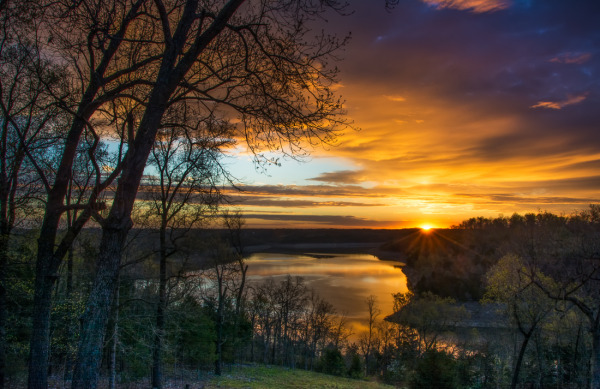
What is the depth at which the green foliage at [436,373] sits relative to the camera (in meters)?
15.8

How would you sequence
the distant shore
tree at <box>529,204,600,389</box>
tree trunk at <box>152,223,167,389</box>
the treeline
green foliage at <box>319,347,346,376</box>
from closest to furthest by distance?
tree trunk at <box>152,223,167,389</box>, tree at <box>529,204,600,389</box>, the treeline, green foliage at <box>319,347,346,376</box>, the distant shore

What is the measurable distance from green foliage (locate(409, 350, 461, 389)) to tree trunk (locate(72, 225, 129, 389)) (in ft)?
52.3

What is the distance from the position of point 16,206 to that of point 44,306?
14.0 ft

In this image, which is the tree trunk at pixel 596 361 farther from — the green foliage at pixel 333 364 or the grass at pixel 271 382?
the green foliage at pixel 333 364

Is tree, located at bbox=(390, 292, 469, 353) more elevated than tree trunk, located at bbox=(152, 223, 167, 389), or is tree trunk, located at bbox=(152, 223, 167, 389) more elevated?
tree trunk, located at bbox=(152, 223, 167, 389)

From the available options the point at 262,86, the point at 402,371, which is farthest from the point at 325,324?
the point at 262,86

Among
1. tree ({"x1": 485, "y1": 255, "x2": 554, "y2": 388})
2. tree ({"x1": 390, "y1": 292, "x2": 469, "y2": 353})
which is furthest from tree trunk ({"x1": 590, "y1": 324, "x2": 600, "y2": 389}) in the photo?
tree ({"x1": 390, "y1": 292, "x2": 469, "y2": 353})

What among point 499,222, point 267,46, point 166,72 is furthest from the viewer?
point 499,222

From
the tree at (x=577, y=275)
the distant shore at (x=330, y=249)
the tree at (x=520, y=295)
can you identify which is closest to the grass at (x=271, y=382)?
the tree at (x=520, y=295)

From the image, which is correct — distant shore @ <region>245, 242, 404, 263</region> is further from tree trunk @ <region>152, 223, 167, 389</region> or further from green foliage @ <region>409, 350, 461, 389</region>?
tree trunk @ <region>152, 223, 167, 389</region>

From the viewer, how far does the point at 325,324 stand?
3678 centimetres

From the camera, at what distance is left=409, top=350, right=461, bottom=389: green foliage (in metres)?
15.8

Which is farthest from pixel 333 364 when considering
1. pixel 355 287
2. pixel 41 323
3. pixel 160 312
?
pixel 355 287

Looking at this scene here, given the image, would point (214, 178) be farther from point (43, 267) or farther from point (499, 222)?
point (499, 222)
